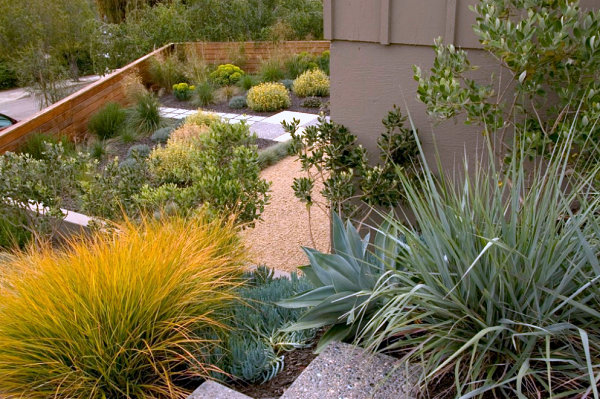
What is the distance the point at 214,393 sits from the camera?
7.21 ft

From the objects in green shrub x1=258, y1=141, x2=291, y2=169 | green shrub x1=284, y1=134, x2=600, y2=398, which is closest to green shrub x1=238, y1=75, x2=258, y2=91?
green shrub x1=258, y1=141, x2=291, y2=169

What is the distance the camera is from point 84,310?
7.70ft

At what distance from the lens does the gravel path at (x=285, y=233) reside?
5.11 m

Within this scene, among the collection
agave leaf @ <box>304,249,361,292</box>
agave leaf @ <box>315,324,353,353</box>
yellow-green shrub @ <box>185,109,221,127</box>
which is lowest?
yellow-green shrub @ <box>185,109,221,127</box>

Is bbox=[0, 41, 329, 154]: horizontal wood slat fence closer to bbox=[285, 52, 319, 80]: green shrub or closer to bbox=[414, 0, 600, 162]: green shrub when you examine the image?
bbox=[285, 52, 319, 80]: green shrub

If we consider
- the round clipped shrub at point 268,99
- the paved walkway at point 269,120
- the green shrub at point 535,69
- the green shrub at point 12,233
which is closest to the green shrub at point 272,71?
the round clipped shrub at point 268,99

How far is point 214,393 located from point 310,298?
2.10ft

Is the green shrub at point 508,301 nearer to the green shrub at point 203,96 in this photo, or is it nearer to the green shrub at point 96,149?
the green shrub at point 96,149

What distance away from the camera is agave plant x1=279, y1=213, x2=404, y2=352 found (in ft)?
8.04

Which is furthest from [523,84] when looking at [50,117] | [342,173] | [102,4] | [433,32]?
[102,4]

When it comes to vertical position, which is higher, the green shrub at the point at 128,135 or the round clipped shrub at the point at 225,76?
the round clipped shrub at the point at 225,76

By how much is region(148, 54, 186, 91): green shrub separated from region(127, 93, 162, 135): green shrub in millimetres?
2786

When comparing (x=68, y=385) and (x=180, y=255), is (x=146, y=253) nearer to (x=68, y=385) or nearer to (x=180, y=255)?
(x=180, y=255)

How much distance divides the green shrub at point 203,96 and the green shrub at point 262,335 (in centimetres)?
829
